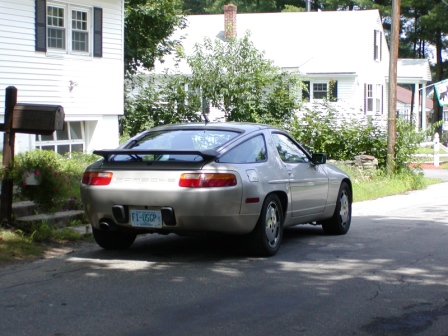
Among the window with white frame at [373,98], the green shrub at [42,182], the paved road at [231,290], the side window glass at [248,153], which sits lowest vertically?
the paved road at [231,290]

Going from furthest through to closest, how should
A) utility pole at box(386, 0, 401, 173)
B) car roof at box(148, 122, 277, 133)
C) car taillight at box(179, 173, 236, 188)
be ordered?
utility pole at box(386, 0, 401, 173)
car roof at box(148, 122, 277, 133)
car taillight at box(179, 173, 236, 188)

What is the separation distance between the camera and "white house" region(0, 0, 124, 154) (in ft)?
59.6

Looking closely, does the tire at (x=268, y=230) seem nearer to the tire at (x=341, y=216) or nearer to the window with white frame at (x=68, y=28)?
the tire at (x=341, y=216)

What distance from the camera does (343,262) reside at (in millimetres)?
8484

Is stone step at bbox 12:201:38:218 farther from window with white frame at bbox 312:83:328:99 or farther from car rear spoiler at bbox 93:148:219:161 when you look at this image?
window with white frame at bbox 312:83:328:99

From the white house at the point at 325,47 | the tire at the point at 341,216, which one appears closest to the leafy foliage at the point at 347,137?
the tire at the point at 341,216

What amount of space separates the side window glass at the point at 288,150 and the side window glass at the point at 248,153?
451 millimetres

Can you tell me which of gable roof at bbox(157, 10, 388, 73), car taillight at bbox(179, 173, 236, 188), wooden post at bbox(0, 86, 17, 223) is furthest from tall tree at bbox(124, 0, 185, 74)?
car taillight at bbox(179, 173, 236, 188)

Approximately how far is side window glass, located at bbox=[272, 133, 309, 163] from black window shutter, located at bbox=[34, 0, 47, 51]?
1047 centimetres

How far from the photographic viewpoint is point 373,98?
41.5 metres

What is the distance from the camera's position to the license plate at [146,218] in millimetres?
7973

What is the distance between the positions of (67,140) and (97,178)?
12492 millimetres

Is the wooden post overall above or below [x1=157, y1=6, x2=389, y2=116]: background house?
below

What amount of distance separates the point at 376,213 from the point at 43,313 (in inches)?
367
